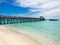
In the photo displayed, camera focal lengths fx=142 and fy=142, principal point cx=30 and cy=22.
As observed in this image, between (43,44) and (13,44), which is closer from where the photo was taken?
(13,44)

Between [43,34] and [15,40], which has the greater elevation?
[15,40]

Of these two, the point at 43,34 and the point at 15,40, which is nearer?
the point at 15,40

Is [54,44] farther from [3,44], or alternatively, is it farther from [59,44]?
[3,44]

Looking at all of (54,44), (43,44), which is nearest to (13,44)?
(43,44)

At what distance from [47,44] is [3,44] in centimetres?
291

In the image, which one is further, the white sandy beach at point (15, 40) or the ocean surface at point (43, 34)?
the ocean surface at point (43, 34)

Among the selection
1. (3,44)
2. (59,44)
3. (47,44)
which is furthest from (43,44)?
(3,44)

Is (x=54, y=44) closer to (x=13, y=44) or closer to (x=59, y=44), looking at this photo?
(x=59, y=44)

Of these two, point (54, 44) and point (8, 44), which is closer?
point (8, 44)

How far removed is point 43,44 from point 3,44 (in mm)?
2709

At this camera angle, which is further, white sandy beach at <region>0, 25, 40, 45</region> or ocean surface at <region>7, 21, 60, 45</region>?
ocean surface at <region>7, 21, 60, 45</region>

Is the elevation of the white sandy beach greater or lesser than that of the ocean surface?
greater

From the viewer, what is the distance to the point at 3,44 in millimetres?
7250

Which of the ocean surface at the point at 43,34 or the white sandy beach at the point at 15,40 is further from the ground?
the white sandy beach at the point at 15,40
